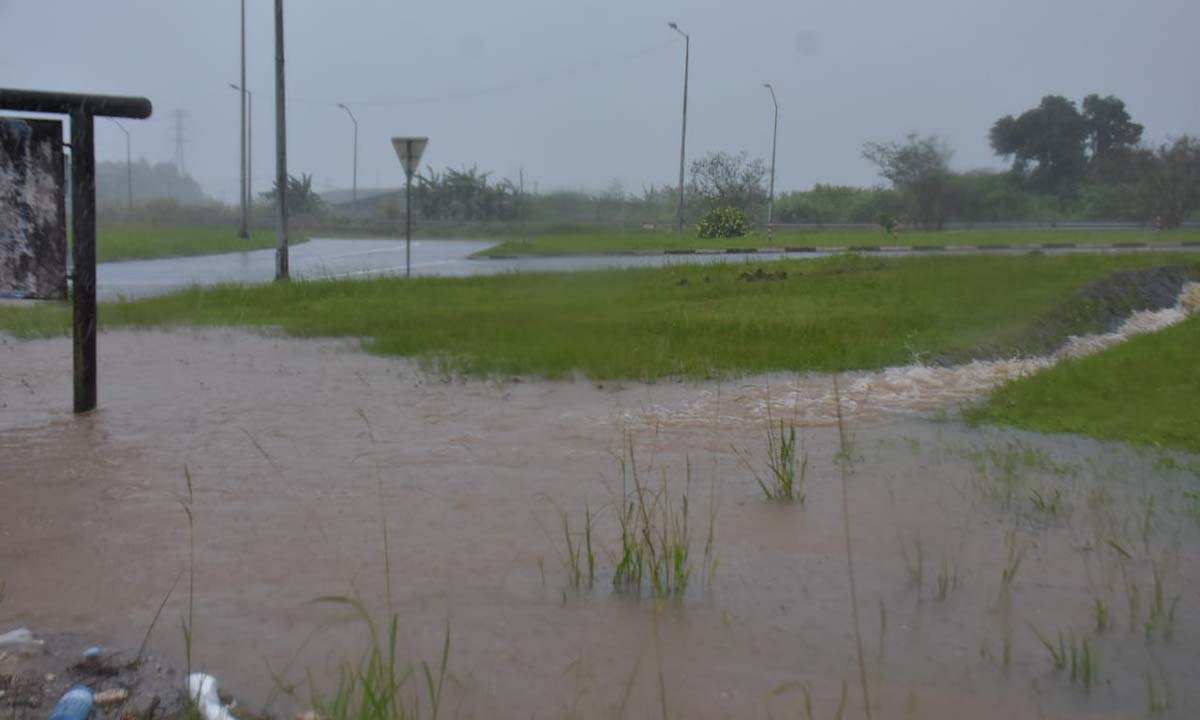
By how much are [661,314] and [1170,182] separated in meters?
21.5

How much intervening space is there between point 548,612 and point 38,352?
305 inches

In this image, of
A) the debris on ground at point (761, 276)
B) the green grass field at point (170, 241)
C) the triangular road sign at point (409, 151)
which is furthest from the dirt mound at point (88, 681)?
the green grass field at point (170, 241)

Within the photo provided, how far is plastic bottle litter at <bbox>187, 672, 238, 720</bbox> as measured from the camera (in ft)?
10.4

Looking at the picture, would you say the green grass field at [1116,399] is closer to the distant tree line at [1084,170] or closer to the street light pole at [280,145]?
the street light pole at [280,145]

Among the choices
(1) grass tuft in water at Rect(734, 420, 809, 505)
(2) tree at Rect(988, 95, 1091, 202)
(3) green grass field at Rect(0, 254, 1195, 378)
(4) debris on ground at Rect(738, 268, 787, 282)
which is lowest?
(1) grass tuft in water at Rect(734, 420, 809, 505)

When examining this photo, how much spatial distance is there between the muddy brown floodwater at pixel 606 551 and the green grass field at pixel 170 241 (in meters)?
21.5

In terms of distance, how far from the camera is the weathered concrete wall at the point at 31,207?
6551 mm

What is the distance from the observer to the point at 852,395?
26.6 feet

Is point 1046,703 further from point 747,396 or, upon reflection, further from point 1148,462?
point 747,396

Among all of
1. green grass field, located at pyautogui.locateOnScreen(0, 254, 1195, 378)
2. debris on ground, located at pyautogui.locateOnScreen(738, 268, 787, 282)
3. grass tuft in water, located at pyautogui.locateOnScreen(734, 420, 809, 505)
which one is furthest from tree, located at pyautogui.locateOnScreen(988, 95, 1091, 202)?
grass tuft in water, located at pyautogui.locateOnScreen(734, 420, 809, 505)

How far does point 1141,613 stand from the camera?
161 inches

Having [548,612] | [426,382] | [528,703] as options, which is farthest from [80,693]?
[426,382]

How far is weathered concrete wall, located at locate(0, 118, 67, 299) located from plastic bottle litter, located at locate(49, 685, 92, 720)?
13.4 ft

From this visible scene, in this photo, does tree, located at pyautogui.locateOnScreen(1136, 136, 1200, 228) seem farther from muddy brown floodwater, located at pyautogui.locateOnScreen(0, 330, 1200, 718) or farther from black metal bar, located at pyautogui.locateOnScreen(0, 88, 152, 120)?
black metal bar, located at pyautogui.locateOnScreen(0, 88, 152, 120)
